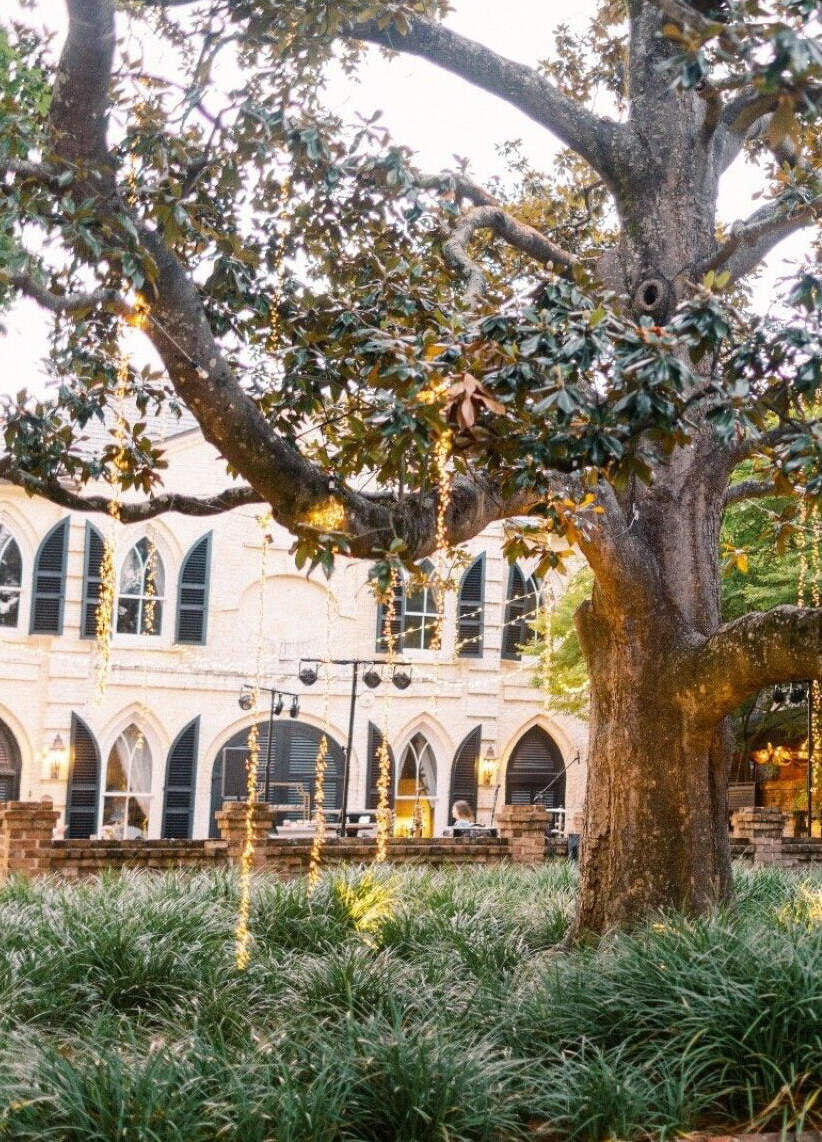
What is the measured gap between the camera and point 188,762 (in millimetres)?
26750

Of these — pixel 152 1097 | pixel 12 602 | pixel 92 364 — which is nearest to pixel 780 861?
pixel 92 364

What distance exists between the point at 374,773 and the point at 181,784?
4.08 meters

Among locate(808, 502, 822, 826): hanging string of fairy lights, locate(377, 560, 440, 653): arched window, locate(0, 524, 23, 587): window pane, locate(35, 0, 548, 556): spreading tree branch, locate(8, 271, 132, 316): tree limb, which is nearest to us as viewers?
locate(35, 0, 548, 556): spreading tree branch

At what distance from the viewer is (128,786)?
26.4 metres

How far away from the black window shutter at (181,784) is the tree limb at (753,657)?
18939mm

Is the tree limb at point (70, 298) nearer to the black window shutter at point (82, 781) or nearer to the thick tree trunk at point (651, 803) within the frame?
the thick tree trunk at point (651, 803)

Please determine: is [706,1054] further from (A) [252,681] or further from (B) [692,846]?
(A) [252,681]

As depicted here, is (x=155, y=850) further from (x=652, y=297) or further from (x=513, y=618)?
(x=513, y=618)

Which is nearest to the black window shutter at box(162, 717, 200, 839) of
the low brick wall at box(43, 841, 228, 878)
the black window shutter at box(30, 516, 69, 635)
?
the black window shutter at box(30, 516, 69, 635)

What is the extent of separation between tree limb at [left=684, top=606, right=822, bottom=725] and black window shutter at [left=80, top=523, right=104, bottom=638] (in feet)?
62.3

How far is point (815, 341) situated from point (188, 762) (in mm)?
21810

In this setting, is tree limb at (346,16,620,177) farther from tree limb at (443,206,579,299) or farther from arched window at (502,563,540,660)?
arched window at (502,563,540,660)

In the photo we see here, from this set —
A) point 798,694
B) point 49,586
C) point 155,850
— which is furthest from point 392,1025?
point 49,586

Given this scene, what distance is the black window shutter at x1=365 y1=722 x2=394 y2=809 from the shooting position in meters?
27.7
